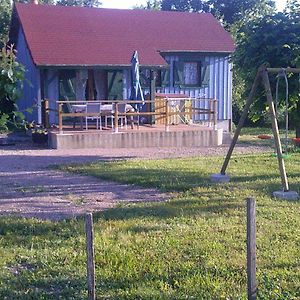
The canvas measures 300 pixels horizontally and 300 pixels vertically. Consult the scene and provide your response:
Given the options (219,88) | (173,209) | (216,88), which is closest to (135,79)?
(216,88)

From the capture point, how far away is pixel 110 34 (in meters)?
24.2

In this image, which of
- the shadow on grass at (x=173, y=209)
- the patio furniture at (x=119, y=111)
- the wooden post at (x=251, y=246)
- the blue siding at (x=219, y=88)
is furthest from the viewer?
the blue siding at (x=219, y=88)

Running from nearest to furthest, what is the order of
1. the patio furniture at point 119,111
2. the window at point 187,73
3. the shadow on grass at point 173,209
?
the shadow on grass at point 173,209 → the patio furniture at point 119,111 → the window at point 187,73

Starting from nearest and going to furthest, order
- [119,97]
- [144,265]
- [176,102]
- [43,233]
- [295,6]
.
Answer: [144,265] → [43,233] → [295,6] → [176,102] → [119,97]

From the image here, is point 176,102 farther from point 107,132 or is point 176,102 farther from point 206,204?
point 206,204

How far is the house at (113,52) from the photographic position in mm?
22000

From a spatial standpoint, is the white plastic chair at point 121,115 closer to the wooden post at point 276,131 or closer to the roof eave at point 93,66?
the roof eave at point 93,66

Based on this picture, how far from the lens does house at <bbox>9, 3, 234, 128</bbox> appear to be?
72.2ft

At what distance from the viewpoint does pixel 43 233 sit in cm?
767

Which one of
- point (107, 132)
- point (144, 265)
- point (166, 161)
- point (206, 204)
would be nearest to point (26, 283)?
point (144, 265)

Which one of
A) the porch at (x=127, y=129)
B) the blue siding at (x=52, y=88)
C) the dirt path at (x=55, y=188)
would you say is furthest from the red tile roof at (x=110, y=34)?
the dirt path at (x=55, y=188)

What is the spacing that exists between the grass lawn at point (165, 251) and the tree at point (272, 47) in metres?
4.55

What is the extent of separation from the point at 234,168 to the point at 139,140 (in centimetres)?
562

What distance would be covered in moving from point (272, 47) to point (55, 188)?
6439mm
